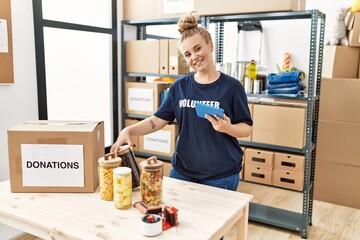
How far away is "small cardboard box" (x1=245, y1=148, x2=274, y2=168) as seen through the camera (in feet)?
9.16

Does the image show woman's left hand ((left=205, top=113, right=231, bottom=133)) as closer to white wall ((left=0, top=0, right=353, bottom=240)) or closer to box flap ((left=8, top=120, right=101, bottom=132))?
box flap ((left=8, top=120, right=101, bottom=132))

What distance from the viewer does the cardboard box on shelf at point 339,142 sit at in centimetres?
312

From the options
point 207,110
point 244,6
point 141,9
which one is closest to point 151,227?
point 207,110

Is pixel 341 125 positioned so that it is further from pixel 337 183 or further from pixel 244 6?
pixel 244 6

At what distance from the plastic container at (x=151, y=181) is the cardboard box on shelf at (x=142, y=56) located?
1903 millimetres

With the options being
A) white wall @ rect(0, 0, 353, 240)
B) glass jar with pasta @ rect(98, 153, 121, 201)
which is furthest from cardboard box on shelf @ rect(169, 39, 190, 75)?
glass jar with pasta @ rect(98, 153, 121, 201)

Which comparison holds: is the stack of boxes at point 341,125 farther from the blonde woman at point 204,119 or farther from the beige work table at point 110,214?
the beige work table at point 110,214

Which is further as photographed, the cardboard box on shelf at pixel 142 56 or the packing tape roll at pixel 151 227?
the cardboard box on shelf at pixel 142 56

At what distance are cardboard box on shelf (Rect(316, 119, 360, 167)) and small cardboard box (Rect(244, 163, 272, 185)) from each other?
29.7 inches

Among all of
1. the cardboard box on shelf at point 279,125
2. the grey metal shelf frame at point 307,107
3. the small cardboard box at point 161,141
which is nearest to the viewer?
the grey metal shelf frame at point 307,107

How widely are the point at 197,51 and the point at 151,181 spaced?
638 mm

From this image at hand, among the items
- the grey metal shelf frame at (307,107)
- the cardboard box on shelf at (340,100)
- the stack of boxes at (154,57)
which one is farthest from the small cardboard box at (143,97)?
the cardboard box on shelf at (340,100)

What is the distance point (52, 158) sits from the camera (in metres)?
1.47

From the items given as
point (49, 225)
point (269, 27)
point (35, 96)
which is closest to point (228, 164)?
point (49, 225)
